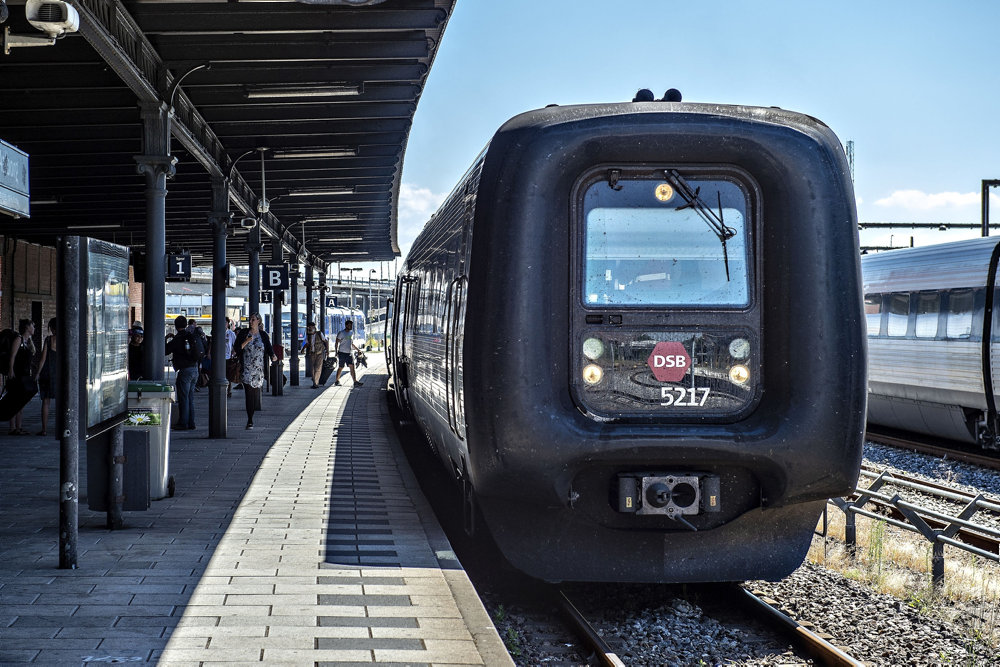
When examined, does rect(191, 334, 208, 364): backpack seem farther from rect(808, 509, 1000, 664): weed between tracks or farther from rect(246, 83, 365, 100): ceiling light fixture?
rect(808, 509, 1000, 664): weed between tracks

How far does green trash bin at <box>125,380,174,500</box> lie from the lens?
9.21 metres

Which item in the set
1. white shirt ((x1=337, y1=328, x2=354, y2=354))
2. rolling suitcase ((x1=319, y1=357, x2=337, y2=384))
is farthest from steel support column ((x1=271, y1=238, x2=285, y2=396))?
rolling suitcase ((x1=319, y1=357, x2=337, y2=384))

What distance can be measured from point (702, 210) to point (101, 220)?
2521cm

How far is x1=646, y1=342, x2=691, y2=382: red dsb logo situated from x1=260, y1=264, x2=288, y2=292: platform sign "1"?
17.5 meters

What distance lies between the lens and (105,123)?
15578 millimetres

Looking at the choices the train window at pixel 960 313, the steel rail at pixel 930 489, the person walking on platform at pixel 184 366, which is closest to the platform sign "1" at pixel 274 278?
the person walking on platform at pixel 184 366

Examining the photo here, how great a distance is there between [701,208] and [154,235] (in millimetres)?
7600

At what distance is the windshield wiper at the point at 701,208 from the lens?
656 cm

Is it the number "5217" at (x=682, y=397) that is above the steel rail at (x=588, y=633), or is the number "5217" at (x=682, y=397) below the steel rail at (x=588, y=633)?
above

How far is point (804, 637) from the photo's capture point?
19.2 ft

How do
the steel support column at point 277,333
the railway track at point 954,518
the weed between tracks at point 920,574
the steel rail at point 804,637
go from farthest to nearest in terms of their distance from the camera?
the steel support column at point 277,333, the railway track at point 954,518, the weed between tracks at point 920,574, the steel rail at point 804,637

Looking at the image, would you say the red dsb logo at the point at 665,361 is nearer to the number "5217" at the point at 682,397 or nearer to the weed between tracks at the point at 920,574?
the number "5217" at the point at 682,397

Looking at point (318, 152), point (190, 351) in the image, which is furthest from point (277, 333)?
point (190, 351)

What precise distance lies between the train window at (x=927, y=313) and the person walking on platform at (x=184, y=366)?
1038 cm
